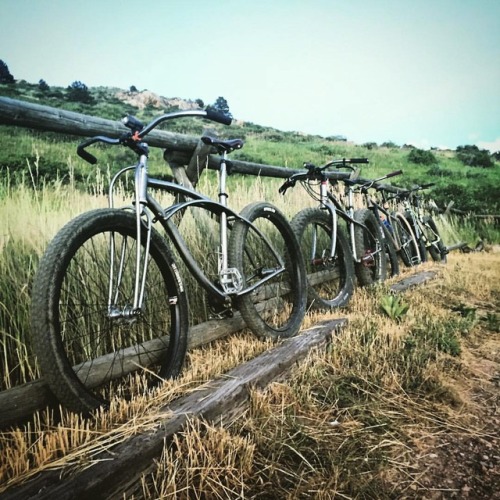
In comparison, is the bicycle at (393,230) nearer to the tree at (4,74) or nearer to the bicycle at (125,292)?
the bicycle at (125,292)

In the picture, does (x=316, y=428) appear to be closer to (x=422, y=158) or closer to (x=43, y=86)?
(x=422, y=158)

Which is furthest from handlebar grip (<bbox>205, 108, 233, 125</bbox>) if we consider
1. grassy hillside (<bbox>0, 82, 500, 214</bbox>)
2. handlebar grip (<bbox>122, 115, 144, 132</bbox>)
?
grassy hillside (<bbox>0, 82, 500, 214</bbox>)

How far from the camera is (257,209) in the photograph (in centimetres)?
314


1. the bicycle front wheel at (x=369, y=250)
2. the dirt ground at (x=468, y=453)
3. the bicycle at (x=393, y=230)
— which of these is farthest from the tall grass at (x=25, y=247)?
the bicycle at (x=393, y=230)

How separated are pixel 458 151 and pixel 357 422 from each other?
4787 cm

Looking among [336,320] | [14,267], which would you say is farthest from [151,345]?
[336,320]

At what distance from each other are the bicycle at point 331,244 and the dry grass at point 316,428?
1.35 m

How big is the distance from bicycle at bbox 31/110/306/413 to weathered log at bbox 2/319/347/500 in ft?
1.08

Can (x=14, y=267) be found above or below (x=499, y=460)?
above

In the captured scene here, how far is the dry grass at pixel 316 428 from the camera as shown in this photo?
135 cm

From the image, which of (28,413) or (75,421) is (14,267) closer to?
(28,413)

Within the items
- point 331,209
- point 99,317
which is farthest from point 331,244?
point 99,317

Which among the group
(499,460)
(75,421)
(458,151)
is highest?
(458,151)

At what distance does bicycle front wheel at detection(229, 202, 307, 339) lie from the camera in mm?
2770
